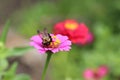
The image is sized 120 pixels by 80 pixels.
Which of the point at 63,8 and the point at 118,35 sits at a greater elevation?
the point at 63,8

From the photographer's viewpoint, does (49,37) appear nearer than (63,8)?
Yes

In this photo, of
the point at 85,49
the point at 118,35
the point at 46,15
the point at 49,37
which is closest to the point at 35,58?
the point at 85,49

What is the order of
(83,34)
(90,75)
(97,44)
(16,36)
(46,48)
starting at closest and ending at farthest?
(46,48), (83,34), (90,75), (97,44), (16,36)

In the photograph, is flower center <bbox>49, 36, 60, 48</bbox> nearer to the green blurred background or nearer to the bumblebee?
the bumblebee

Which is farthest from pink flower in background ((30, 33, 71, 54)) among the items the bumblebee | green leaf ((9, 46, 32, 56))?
green leaf ((9, 46, 32, 56))

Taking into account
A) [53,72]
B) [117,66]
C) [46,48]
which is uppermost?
[53,72]

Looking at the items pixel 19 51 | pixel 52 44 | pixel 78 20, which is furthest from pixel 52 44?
pixel 78 20

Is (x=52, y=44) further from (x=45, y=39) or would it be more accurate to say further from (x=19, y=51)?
(x=19, y=51)

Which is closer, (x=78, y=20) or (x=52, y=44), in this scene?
(x=52, y=44)

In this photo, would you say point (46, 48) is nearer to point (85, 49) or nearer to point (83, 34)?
point (83, 34)
